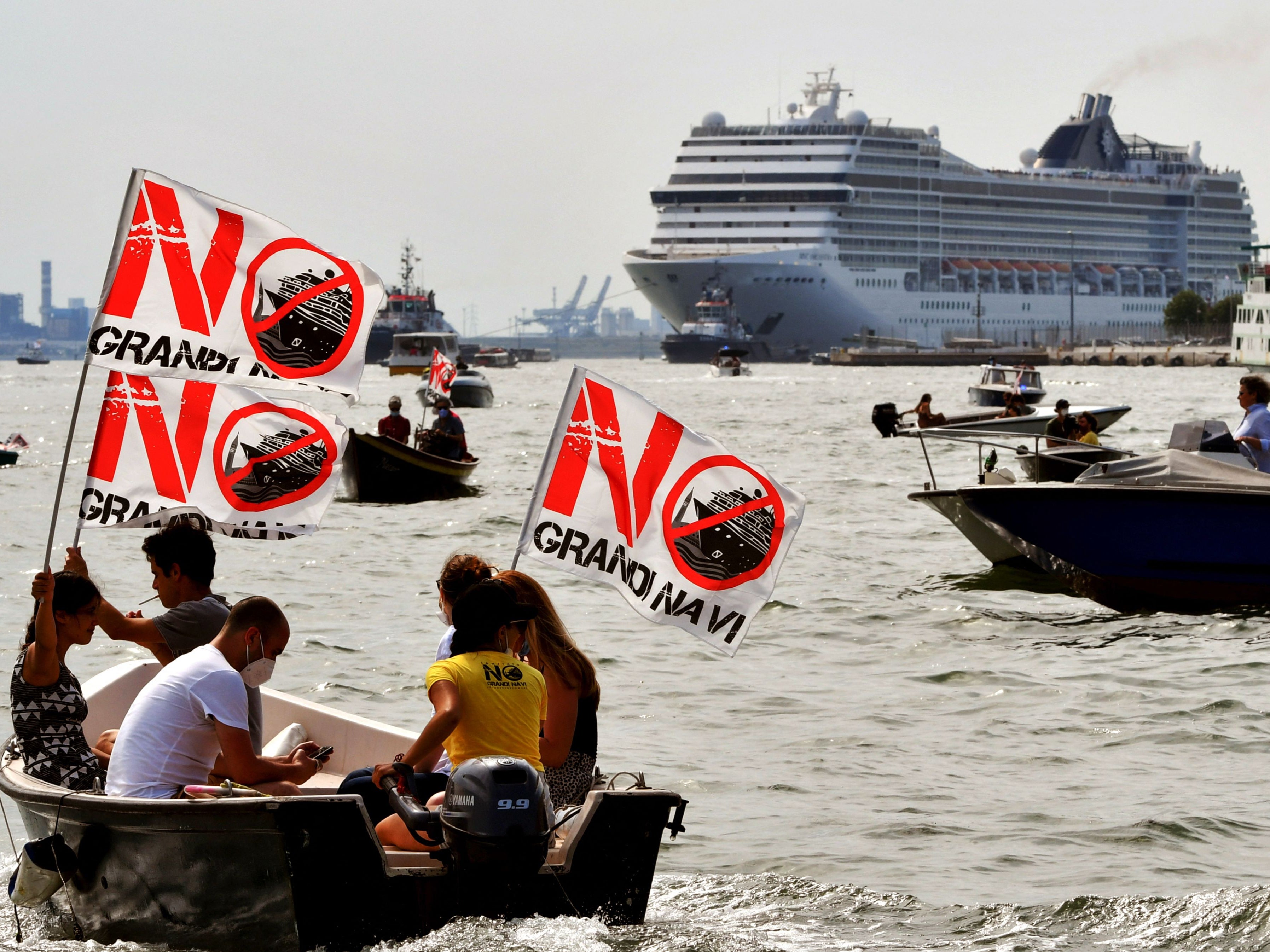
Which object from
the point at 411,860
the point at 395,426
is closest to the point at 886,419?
the point at 395,426

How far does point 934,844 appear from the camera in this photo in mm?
8211

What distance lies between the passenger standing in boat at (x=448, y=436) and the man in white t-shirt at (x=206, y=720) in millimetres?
20721

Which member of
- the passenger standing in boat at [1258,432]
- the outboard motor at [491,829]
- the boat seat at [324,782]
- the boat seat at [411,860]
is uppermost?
the passenger standing in boat at [1258,432]

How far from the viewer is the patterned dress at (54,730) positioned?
664 cm

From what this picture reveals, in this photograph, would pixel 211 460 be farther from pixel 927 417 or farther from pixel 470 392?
pixel 470 392

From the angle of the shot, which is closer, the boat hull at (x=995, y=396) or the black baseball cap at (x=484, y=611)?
the black baseball cap at (x=484, y=611)

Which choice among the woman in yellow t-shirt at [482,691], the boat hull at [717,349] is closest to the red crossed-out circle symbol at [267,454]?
the woman in yellow t-shirt at [482,691]

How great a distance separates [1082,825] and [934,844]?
779 mm

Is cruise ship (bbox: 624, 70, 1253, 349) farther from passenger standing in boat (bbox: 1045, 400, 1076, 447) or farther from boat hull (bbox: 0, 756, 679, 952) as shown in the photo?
boat hull (bbox: 0, 756, 679, 952)

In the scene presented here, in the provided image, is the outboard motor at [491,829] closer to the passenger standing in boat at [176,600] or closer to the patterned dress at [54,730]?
the passenger standing in boat at [176,600]

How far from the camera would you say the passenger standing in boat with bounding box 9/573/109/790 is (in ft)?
21.0

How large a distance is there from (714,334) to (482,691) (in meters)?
121

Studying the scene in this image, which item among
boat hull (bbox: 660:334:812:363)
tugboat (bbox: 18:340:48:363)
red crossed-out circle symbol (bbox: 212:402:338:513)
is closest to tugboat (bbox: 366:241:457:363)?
boat hull (bbox: 660:334:812:363)

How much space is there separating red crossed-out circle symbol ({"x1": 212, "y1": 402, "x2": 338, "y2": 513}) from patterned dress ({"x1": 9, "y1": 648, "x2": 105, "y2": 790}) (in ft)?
4.92
